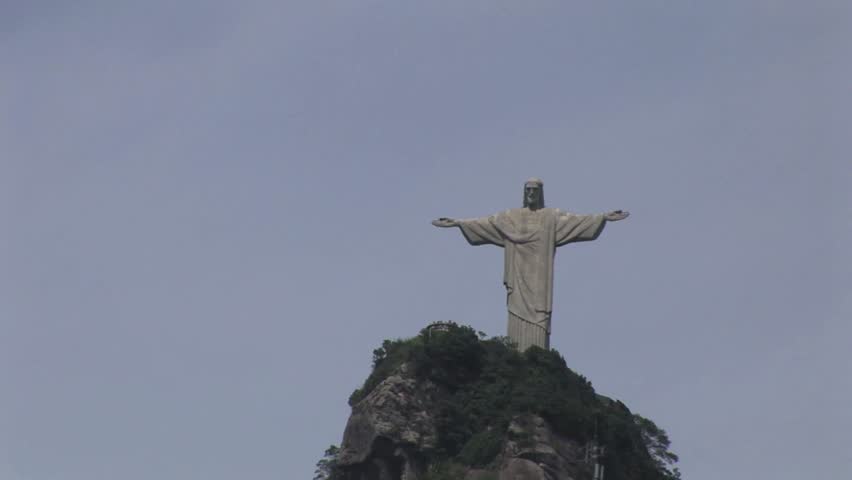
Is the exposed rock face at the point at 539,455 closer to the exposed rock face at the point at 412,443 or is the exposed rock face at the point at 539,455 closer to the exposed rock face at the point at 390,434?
the exposed rock face at the point at 412,443

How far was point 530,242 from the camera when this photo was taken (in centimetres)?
8656

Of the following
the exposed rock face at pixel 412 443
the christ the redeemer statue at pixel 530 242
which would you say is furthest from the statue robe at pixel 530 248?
the exposed rock face at pixel 412 443

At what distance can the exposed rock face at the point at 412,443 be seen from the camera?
8006 centimetres

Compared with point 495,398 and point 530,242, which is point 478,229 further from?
point 495,398

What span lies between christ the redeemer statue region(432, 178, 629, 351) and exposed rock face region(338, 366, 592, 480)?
4.35 meters

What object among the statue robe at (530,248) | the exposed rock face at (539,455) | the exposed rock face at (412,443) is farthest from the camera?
the statue robe at (530,248)

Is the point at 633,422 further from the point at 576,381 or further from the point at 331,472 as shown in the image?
the point at 331,472

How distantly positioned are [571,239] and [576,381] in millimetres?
5127

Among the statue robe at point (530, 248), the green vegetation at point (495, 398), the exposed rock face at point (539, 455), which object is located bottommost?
the exposed rock face at point (539, 455)

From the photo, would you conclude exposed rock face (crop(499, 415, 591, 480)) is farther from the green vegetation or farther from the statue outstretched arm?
the statue outstretched arm

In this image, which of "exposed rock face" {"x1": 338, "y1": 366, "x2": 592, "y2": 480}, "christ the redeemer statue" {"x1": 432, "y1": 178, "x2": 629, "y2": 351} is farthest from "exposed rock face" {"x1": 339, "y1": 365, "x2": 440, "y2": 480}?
"christ the redeemer statue" {"x1": 432, "y1": 178, "x2": 629, "y2": 351}

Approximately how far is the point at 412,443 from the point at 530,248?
8.87 metres

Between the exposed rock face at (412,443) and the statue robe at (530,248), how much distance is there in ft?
14.3

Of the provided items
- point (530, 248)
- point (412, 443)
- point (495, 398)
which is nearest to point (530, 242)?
point (530, 248)
